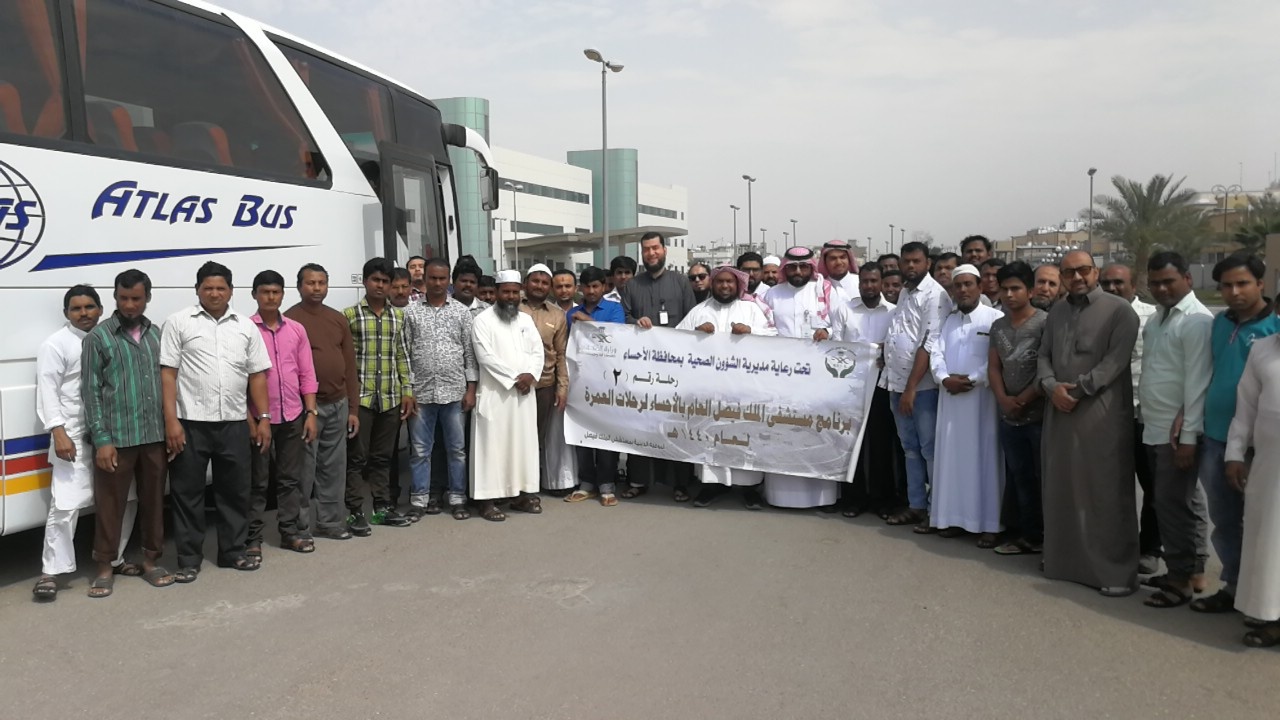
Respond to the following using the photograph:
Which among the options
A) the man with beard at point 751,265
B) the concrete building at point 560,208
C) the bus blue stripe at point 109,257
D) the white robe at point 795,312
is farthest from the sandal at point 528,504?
the concrete building at point 560,208

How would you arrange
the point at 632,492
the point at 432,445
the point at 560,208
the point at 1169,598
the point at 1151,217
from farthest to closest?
the point at 560,208, the point at 1151,217, the point at 632,492, the point at 432,445, the point at 1169,598

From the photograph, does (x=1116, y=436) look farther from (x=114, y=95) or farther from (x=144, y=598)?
(x=114, y=95)

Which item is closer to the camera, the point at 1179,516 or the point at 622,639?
the point at 622,639

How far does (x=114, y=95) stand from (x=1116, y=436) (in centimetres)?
603

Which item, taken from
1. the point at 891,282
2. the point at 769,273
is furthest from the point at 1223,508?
the point at 769,273

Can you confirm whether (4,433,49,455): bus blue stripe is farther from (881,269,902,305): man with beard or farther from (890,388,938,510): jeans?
(881,269,902,305): man with beard

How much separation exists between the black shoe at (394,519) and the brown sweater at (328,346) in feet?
3.16

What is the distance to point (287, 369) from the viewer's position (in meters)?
5.55

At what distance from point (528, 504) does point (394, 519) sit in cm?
95

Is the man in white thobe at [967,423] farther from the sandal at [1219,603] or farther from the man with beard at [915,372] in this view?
the sandal at [1219,603]

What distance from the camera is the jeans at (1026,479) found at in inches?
219

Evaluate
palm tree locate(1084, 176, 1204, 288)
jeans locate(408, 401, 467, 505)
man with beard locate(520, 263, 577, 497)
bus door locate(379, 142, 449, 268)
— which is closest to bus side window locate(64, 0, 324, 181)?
bus door locate(379, 142, 449, 268)

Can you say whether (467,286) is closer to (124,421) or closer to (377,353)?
(377,353)

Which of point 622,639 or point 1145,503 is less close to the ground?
point 1145,503
